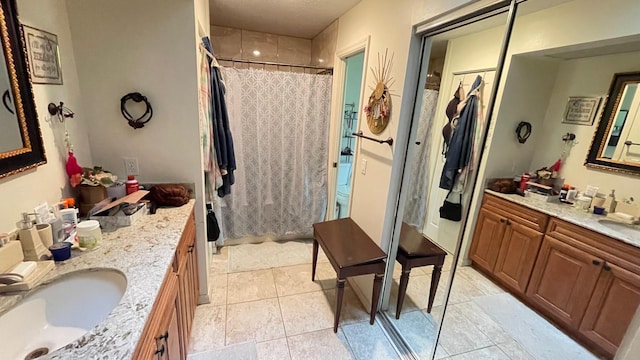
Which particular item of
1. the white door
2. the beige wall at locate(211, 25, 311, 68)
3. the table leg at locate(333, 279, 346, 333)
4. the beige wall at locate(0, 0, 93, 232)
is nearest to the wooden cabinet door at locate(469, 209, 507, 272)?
the white door

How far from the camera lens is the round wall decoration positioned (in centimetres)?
186

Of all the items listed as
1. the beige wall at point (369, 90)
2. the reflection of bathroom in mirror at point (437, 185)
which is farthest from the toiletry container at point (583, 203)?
the beige wall at point (369, 90)

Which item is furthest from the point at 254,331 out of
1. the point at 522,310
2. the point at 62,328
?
the point at 522,310

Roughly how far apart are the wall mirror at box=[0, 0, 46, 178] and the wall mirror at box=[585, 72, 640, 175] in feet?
7.64

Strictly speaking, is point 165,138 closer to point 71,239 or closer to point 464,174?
point 71,239

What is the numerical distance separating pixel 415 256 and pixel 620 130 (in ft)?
3.94

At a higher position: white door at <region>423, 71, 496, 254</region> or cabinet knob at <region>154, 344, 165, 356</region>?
white door at <region>423, 71, 496, 254</region>

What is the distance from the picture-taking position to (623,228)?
1071mm

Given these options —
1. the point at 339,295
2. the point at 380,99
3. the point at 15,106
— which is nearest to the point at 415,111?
the point at 380,99

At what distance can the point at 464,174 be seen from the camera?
1.47 m

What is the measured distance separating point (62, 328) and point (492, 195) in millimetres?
1975

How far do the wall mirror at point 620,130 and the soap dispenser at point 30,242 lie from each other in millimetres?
2299

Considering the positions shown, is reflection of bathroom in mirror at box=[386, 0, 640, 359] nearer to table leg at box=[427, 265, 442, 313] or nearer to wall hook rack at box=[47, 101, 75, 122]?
table leg at box=[427, 265, 442, 313]

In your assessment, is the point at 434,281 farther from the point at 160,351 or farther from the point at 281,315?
the point at 160,351
